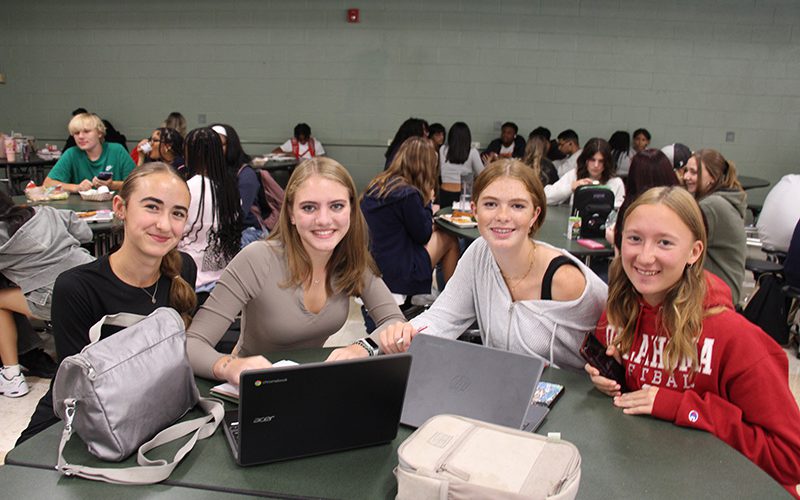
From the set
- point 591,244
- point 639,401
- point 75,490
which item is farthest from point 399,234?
point 75,490

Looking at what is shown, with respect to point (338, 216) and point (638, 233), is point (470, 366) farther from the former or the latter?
point (338, 216)

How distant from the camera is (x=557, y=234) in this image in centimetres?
→ 386

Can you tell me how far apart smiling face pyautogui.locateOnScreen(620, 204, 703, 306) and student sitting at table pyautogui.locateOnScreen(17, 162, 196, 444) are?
4.54ft

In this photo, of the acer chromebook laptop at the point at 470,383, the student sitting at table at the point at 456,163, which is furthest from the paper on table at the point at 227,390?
the student sitting at table at the point at 456,163

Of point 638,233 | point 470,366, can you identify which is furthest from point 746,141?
point 470,366

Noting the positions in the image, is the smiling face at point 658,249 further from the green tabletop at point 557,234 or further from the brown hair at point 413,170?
the brown hair at point 413,170

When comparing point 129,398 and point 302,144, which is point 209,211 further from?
point 302,144

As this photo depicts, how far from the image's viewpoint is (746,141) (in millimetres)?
8367

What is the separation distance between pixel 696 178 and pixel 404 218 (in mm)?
1828

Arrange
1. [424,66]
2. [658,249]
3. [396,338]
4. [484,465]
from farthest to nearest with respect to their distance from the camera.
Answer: [424,66]
[396,338]
[658,249]
[484,465]

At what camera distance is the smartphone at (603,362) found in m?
1.70

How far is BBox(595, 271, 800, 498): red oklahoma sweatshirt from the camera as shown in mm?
1442

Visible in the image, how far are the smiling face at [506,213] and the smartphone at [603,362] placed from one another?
41 centimetres

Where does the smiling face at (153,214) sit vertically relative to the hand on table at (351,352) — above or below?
above
